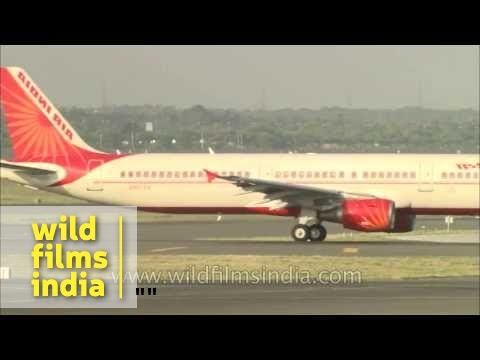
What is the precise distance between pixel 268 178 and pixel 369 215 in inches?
182

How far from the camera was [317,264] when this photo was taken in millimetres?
30141

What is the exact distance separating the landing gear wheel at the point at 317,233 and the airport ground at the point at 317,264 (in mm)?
506

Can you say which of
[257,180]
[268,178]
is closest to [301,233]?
[257,180]

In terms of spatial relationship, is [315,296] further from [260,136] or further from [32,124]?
[260,136]

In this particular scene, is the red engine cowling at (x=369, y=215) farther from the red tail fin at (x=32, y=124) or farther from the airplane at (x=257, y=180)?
the red tail fin at (x=32, y=124)

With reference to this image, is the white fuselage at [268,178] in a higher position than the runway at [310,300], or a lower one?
higher

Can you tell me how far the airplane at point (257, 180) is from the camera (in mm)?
40406

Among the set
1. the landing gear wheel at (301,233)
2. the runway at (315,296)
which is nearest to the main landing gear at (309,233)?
the landing gear wheel at (301,233)

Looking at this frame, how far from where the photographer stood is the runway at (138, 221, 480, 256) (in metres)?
34.6

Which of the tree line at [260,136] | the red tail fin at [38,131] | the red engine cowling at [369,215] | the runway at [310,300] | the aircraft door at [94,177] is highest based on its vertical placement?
the tree line at [260,136]

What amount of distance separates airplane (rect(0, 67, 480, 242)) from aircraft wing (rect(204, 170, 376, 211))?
0.11 feet

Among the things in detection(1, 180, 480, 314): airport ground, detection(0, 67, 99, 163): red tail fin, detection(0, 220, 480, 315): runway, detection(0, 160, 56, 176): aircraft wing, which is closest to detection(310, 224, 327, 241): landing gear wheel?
detection(1, 180, 480, 314): airport ground
